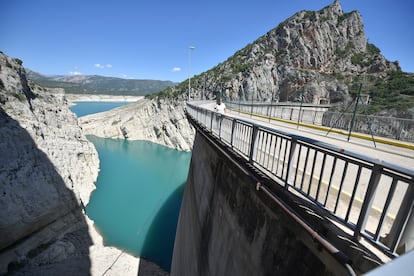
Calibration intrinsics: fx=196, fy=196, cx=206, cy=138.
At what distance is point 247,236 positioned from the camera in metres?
4.09

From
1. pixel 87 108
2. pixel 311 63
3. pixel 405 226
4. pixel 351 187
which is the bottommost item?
pixel 87 108

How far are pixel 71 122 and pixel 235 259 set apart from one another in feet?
92.7

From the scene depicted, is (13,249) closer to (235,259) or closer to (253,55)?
(235,259)

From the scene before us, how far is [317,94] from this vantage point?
4341cm

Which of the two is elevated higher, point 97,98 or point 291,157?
point 291,157

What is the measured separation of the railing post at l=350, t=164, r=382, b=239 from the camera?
79.7 inches

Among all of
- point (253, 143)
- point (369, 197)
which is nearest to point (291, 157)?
point (369, 197)

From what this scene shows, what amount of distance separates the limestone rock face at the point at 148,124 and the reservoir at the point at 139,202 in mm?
7791

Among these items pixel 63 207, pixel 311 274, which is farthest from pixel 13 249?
pixel 311 274

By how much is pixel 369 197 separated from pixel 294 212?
42.9 inches

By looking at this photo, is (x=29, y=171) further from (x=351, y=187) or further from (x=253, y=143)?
(x=351, y=187)

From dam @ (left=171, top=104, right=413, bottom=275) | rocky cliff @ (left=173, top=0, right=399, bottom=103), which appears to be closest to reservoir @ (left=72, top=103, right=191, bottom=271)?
dam @ (left=171, top=104, right=413, bottom=275)

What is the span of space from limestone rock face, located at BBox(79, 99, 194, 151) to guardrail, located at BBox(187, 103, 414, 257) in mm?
39672

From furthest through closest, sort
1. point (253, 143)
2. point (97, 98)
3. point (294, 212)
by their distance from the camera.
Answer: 1. point (97, 98)
2. point (253, 143)
3. point (294, 212)
